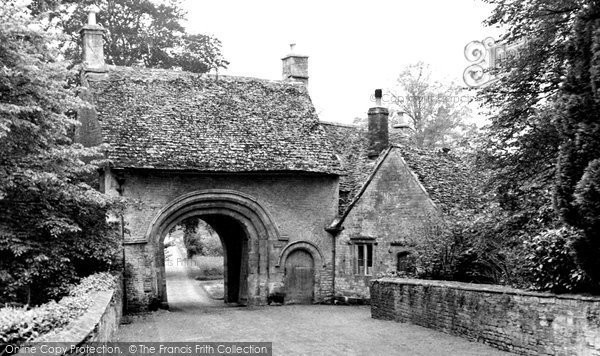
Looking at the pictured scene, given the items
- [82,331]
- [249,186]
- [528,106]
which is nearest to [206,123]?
[249,186]

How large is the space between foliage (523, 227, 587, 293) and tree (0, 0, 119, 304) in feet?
37.0

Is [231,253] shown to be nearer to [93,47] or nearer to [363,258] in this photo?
[363,258]

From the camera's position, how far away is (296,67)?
31.0 metres

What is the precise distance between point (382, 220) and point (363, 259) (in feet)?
5.70

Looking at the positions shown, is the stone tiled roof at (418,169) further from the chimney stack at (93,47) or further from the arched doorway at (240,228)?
the chimney stack at (93,47)

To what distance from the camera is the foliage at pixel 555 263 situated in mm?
11188

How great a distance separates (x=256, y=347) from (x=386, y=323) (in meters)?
5.00

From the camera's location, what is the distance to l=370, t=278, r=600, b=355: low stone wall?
1055 cm

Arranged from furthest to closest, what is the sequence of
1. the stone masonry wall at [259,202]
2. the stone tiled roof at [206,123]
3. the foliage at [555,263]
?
the stone tiled roof at [206,123] < the stone masonry wall at [259,202] < the foliage at [555,263]

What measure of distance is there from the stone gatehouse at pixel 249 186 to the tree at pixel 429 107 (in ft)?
65.8

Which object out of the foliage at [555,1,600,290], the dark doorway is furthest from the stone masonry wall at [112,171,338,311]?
the foliage at [555,1,600,290]

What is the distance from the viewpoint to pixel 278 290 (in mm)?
25156

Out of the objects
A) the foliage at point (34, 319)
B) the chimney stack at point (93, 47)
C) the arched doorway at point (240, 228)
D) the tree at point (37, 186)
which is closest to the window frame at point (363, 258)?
the arched doorway at point (240, 228)

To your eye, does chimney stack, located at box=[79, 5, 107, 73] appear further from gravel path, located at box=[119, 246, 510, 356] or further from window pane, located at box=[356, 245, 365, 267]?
window pane, located at box=[356, 245, 365, 267]
